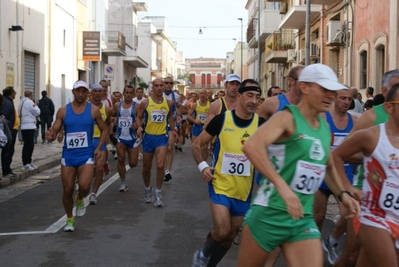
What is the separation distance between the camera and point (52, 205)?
11039 mm

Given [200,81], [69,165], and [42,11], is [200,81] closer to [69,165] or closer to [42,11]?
[42,11]

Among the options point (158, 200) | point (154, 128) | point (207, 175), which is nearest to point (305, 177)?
point (207, 175)

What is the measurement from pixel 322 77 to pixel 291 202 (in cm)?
80

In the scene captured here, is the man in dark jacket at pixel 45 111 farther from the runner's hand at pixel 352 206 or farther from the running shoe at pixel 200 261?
the runner's hand at pixel 352 206

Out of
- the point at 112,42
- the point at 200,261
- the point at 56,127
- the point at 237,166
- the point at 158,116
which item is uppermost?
the point at 112,42

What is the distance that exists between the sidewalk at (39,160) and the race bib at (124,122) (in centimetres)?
249

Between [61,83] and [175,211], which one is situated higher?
[61,83]

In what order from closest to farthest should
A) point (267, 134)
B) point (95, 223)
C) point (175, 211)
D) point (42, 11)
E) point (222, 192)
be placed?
1. point (267, 134)
2. point (222, 192)
3. point (95, 223)
4. point (175, 211)
5. point (42, 11)

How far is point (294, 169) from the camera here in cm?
443

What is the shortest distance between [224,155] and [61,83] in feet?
92.3

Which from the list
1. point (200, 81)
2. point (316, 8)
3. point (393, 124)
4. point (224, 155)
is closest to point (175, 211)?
point (224, 155)

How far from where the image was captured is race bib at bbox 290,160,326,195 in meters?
4.43

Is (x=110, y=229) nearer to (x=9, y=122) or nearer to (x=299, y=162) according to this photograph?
(x=299, y=162)

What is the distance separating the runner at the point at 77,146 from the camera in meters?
8.77
